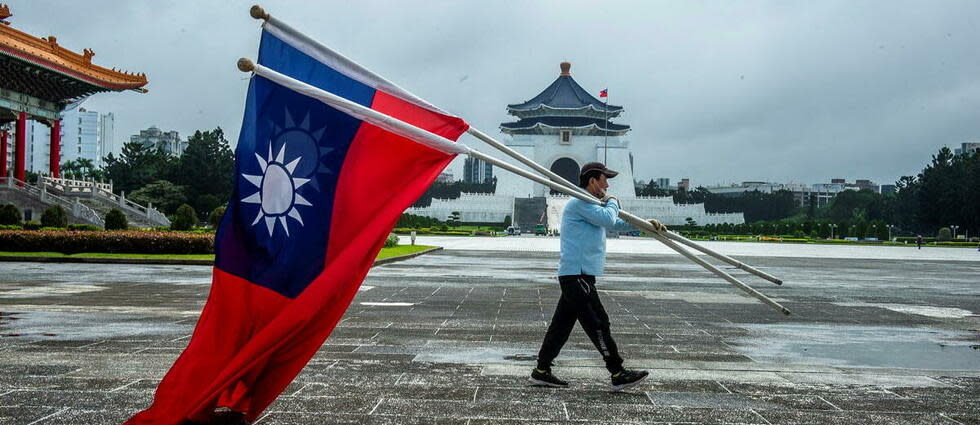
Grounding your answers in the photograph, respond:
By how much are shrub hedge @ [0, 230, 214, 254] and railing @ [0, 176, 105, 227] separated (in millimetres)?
12680

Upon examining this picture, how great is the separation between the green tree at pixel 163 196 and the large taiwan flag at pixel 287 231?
45447 millimetres

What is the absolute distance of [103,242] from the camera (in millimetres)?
18406

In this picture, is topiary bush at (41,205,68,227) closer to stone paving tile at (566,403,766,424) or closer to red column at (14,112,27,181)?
red column at (14,112,27,181)

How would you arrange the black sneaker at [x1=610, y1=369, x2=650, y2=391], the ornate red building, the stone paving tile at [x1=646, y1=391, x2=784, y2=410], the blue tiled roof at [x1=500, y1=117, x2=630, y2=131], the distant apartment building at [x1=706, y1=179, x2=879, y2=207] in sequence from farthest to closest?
1. the distant apartment building at [x1=706, y1=179, x2=879, y2=207]
2. the blue tiled roof at [x1=500, y1=117, x2=630, y2=131]
3. the ornate red building
4. the black sneaker at [x1=610, y1=369, x2=650, y2=391]
5. the stone paving tile at [x1=646, y1=391, x2=784, y2=410]

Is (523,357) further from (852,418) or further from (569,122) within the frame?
(569,122)

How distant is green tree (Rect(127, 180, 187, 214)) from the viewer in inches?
1817

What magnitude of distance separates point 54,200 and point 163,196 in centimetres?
1455

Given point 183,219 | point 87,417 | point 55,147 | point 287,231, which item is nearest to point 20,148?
point 55,147

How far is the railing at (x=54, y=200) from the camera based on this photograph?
30.9 metres

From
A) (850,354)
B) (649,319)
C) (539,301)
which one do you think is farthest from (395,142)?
(539,301)

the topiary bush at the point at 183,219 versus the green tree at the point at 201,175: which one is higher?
the green tree at the point at 201,175

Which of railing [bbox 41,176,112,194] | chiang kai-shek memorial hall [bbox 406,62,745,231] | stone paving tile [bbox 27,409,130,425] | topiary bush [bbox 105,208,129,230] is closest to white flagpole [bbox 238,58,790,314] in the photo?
stone paving tile [bbox 27,409,130,425]

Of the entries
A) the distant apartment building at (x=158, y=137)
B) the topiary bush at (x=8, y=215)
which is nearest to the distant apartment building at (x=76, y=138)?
the distant apartment building at (x=158, y=137)

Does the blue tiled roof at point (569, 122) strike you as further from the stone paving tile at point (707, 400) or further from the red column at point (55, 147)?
the stone paving tile at point (707, 400)
